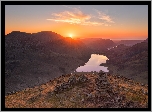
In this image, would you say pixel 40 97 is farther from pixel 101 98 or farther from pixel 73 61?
pixel 73 61

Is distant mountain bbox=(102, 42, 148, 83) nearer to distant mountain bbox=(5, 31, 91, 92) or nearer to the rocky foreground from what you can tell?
distant mountain bbox=(5, 31, 91, 92)

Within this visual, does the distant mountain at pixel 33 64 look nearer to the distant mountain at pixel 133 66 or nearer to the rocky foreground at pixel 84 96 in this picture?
the distant mountain at pixel 133 66

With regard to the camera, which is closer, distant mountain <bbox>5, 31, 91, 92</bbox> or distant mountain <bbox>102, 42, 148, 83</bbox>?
distant mountain <bbox>5, 31, 91, 92</bbox>

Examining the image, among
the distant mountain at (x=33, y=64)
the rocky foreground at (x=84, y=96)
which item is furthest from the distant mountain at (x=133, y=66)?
the rocky foreground at (x=84, y=96)

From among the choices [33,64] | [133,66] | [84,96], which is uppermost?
[84,96]

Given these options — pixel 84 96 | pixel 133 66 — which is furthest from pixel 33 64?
pixel 84 96

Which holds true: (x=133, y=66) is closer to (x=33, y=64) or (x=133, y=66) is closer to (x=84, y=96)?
(x=33, y=64)

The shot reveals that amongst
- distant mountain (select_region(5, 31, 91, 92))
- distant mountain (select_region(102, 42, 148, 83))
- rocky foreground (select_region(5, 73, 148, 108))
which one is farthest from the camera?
distant mountain (select_region(102, 42, 148, 83))

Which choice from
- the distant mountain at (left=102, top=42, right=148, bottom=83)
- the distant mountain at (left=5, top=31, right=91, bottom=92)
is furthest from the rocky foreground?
the distant mountain at (left=102, top=42, right=148, bottom=83)
